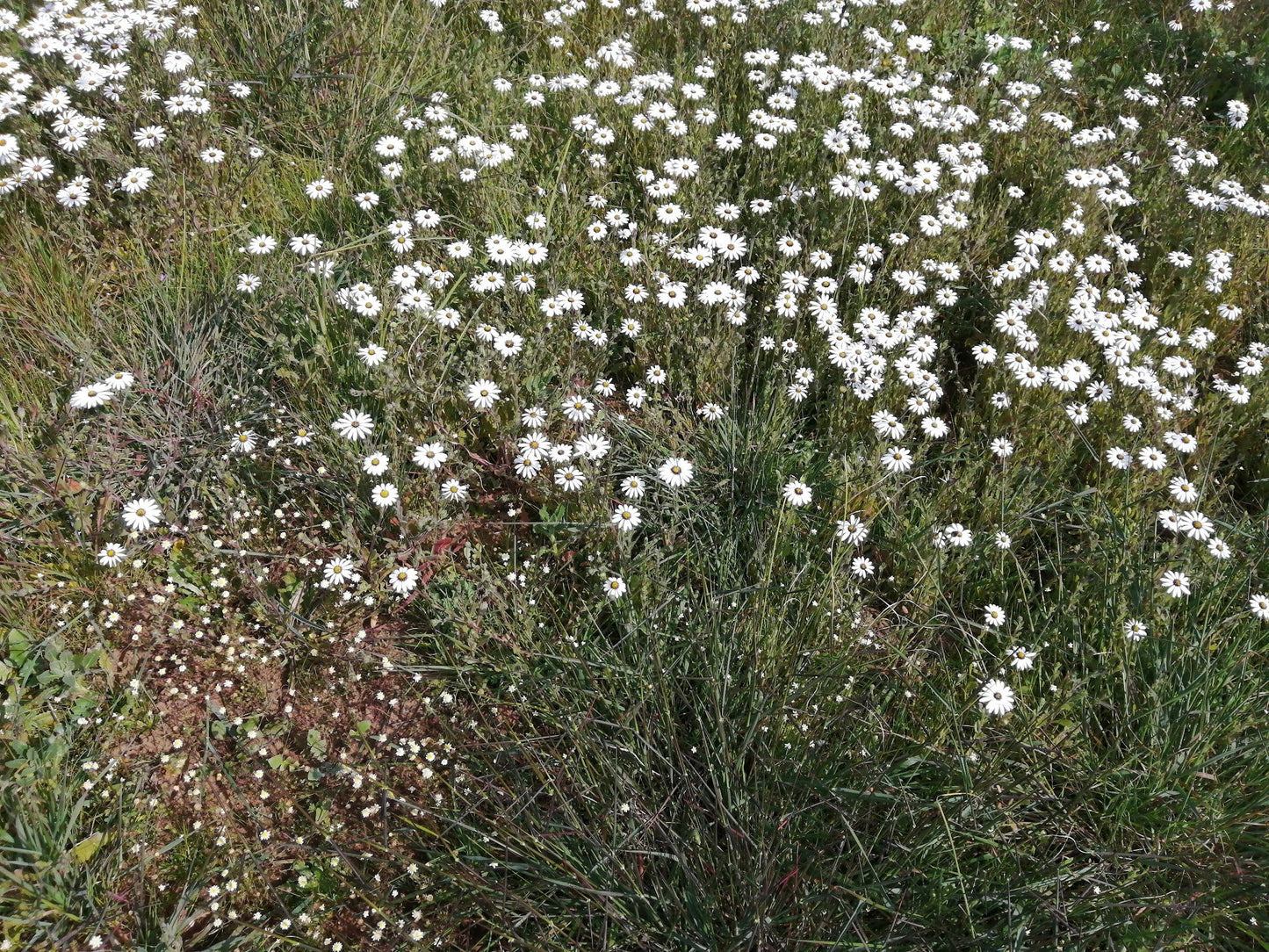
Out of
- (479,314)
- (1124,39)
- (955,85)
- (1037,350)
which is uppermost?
(1124,39)

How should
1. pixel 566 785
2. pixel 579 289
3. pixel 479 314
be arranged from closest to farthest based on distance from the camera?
pixel 566 785 < pixel 479 314 < pixel 579 289

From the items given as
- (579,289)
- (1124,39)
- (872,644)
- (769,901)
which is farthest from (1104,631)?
(1124,39)

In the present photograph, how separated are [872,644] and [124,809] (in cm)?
245

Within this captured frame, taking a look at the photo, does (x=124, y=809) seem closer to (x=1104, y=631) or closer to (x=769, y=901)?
(x=769, y=901)

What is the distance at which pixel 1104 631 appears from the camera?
2990 mm

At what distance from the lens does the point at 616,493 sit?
132 inches

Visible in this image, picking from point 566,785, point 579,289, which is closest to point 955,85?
point 579,289

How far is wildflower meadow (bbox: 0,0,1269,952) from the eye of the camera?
235 cm

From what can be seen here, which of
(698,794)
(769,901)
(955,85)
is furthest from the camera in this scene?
(955,85)

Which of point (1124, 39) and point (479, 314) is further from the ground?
point (1124, 39)

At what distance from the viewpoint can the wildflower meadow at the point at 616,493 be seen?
2.35 m

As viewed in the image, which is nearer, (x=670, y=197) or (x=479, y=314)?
(x=479, y=314)

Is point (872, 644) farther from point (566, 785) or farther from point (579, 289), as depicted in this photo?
point (579, 289)

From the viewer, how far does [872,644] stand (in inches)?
113
